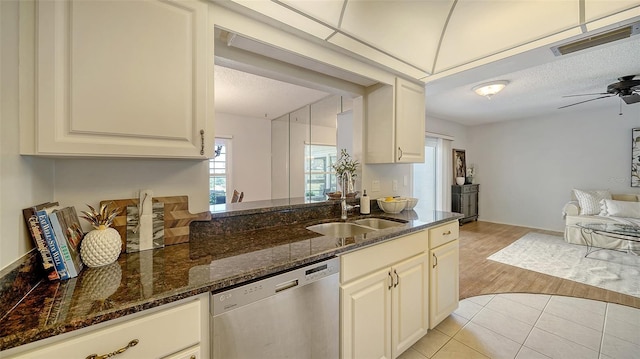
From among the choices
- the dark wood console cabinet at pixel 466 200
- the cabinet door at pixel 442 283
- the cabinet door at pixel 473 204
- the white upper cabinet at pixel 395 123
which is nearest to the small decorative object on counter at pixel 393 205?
the white upper cabinet at pixel 395 123

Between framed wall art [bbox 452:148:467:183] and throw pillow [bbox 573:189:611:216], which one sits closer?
throw pillow [bbox 573:189:611:216]

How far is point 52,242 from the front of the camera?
89cm

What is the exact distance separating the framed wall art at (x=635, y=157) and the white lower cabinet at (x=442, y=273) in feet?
15.8

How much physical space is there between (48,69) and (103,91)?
0.15 m

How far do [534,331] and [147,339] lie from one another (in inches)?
104

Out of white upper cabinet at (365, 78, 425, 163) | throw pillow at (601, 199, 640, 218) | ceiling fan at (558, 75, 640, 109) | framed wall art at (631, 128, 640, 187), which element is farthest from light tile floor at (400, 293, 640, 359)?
framed wall art at (631, 128, 640, 187)

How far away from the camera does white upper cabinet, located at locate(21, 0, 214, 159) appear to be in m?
0.88

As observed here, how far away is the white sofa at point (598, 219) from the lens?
378 cm

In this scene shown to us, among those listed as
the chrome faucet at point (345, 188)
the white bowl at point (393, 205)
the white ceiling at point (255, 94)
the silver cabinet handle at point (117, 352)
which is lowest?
the silver cabinet handle at point (117, 352)

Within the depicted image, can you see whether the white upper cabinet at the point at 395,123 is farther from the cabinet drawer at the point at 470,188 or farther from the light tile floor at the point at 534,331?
the cabinet drawer at the point at 470,188

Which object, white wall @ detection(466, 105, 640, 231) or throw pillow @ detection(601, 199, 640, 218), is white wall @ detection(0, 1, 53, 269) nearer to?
throw pillow @ detection(601, 199, 640, 218)

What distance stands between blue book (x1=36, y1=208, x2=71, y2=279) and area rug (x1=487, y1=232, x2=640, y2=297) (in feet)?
14.3

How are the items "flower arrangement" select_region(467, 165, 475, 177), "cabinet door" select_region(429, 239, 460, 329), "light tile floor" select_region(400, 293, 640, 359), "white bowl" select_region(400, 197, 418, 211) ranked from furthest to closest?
1. "flower arrangement" select_region(467, 165, 475, 177)
2. "white bowl" select_region(400, 197, 418, 211)
3. "cabinet door" select_region(429, 239, 460, 329)
4. "light tile floor" select_region(400, 293, 640, 359)

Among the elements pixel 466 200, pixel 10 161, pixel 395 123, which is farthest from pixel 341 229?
pixel 466 200
